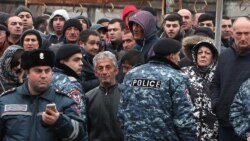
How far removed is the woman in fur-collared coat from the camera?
8.78 meters

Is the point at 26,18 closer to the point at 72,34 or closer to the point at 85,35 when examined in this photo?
the point at 72,34

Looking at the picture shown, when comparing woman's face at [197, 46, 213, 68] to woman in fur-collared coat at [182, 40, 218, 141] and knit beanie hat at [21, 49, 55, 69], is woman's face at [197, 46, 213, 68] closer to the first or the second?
woman in fur-collared coat at [182, 40, 218, 141]

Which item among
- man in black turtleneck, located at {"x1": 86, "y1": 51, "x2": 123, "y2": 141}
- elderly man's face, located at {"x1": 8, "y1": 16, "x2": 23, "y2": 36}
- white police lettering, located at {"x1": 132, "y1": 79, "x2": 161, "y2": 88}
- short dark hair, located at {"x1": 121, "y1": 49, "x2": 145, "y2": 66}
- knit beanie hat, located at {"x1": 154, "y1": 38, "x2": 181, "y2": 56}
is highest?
elderly man's face, located at {"x1": 8, "y1": 16, "x2": 23, "y2": 36}

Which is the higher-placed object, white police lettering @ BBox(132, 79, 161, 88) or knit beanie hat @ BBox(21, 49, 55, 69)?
knit beanie hat @ BBox(21, 49, 55, 69)

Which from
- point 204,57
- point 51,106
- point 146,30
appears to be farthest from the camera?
point 146,30

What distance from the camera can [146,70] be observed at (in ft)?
26.1

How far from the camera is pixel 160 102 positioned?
7.80 meters

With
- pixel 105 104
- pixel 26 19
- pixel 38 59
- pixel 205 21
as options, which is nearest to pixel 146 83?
pixel 105 104

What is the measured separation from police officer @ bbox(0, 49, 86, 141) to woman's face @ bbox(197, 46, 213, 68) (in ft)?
7.98

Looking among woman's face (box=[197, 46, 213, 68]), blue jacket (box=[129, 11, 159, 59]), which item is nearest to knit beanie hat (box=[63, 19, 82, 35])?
blue jacket (box=[129, 11, 159, 59])

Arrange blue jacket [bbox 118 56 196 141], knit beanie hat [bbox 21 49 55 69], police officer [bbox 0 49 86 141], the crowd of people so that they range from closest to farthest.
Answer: police officer [bbox 0 49 86 141] < the crowd of people < knit beanie hat [bbox 21 49 55 69] < blue jacket [bbox 118 56 196 141]

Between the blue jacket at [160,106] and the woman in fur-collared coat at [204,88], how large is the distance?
788 millimetres

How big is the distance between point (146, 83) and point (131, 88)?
0.64 feet

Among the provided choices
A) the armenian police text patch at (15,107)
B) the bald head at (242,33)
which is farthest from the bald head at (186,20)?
the armenian police text patch at (15,107)
